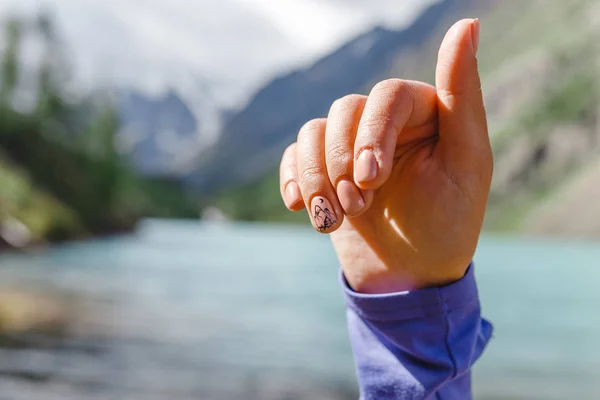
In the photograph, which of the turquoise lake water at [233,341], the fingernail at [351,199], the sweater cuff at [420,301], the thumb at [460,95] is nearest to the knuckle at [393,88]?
the thumb at [460,95]

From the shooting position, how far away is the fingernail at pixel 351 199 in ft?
4.17

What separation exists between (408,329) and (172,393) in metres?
11.5

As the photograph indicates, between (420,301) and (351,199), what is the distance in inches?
18.5

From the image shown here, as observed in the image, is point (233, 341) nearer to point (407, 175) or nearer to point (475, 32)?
point (407, 175)

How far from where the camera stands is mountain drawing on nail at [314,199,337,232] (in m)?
1.29

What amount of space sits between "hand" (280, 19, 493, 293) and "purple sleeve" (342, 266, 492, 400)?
55 mm

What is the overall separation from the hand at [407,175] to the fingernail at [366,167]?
0.03 metres

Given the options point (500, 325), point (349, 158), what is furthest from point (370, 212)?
point (500, 325)

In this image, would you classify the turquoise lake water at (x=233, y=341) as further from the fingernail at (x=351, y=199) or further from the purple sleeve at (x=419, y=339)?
the fingernail at (x=351, y=199)

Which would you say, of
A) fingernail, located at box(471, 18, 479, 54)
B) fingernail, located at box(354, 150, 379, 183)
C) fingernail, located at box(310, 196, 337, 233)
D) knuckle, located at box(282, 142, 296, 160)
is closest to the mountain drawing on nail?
fingernail, located at box(310, 196, 337, 233)

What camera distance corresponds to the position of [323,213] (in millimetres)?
1299

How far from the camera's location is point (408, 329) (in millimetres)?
1629

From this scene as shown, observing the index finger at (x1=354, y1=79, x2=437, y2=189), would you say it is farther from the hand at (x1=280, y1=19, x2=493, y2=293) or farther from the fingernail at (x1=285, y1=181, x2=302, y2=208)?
the fingernail at (x1=285, y1=181, x2=302, y2=208)

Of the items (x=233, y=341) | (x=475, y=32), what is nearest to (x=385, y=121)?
(x=475, y=32)
